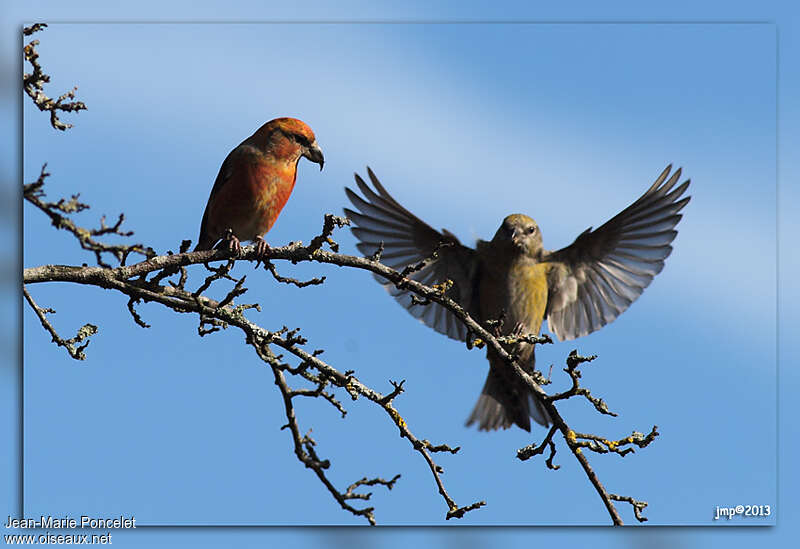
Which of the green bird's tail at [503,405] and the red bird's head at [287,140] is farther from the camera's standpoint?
the green bird's tail at [503,405]

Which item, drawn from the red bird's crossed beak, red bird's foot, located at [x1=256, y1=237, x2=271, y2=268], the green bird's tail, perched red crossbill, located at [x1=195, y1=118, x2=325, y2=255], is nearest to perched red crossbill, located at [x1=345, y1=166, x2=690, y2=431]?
the green bird's tail

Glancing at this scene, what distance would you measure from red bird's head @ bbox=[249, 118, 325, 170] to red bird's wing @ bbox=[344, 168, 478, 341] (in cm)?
101

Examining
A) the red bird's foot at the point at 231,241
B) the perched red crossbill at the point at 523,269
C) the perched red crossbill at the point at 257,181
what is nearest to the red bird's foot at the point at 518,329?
the perched red crossbill at the point at 523,269

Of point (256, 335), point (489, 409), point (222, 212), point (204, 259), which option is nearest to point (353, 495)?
point (256, 335)

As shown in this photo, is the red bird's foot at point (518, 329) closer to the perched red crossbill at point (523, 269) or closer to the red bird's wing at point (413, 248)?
the perched red crossbill at point (523, 269)

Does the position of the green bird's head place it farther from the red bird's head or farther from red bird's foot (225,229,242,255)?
red bird's foot (225,229,242,255)

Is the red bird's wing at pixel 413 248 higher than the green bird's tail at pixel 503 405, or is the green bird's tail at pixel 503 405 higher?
the red bird's wing at pixel 413 248

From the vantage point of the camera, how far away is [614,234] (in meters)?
6.42

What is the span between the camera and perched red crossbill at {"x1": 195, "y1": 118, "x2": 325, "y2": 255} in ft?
15.7

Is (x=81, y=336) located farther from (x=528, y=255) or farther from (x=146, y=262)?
(x=528, y=255)

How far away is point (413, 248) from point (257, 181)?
1.71 m

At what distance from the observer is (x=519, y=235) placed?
6168 millimetres

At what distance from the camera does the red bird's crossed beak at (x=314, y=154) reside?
502 centimetres

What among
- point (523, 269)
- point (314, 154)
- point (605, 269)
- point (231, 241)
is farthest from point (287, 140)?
point (605, 269)
